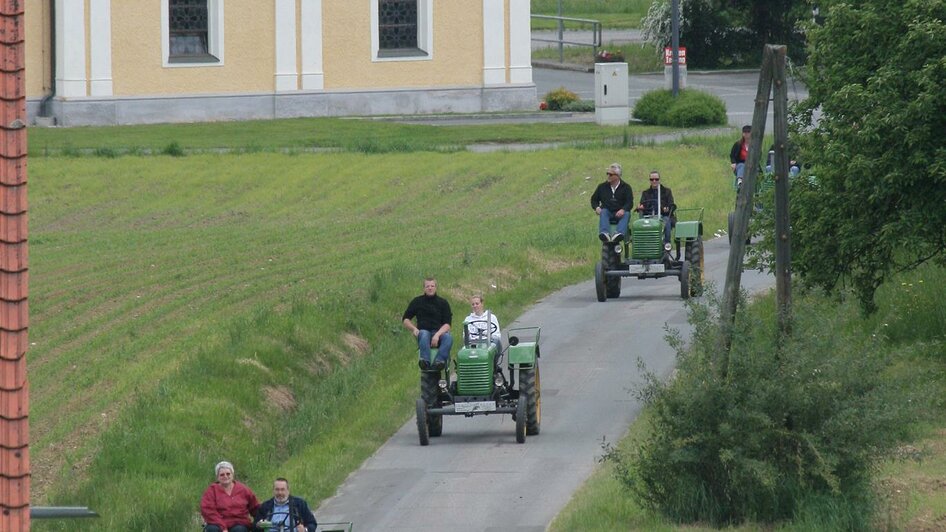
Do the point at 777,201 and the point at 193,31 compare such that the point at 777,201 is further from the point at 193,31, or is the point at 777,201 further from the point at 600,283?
the point at 193,31

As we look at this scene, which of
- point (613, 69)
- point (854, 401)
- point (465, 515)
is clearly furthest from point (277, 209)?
point (854, 401)

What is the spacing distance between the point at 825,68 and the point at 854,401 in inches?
292

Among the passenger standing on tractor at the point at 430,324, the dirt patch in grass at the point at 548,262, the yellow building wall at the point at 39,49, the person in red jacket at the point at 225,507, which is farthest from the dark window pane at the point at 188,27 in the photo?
the person in red jacket at the point at 225,507

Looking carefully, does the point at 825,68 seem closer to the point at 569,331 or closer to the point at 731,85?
the point at 569,331

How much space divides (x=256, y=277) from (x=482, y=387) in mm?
11544

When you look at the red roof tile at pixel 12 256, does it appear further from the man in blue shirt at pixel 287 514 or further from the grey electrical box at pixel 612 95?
the grey electrical box at pixel 612 95

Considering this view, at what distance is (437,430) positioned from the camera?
18969 millimetres

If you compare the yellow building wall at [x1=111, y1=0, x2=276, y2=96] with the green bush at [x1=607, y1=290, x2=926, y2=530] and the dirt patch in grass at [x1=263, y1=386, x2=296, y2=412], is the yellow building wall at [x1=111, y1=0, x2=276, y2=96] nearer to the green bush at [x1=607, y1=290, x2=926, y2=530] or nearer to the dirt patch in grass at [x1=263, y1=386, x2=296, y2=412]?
the dirt patch in grass at [x1=263, y1=386, x2=296, y2=412]

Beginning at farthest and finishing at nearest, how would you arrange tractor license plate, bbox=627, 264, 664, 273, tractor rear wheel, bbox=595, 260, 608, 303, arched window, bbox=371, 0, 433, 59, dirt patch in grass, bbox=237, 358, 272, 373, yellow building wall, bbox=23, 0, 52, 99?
1. arched window, bbox=371, 0, 433, 59
2. yellow building wall, bbox=23, 0, 52, 99
3. tractor rear wheel, bbox=595, 260, 608, 303
4. tractor license plate, bbox=627, 264, 664, 273
5. dirt patch in grass, bbox=237, 358, 272, 373

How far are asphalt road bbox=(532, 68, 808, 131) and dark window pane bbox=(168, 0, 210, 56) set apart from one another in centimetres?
1215

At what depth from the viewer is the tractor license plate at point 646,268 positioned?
24.9m

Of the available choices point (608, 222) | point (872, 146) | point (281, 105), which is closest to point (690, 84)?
point (281, 105)

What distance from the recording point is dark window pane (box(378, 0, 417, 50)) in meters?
55.7

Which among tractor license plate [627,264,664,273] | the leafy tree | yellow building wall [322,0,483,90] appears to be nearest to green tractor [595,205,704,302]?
tractor license plate [627,264,664,273]
